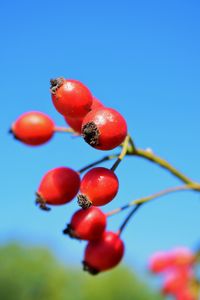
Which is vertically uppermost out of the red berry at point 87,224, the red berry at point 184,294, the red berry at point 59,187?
the red berry at point 59,187

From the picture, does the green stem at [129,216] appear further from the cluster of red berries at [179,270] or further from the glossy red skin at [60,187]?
the cluster of red berries at [179,270]

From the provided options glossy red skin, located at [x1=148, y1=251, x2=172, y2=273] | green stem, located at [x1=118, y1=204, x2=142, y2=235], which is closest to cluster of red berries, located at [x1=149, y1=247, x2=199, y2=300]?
glossy red skin, located at [x1=148, y1=251, x2=172, y2=273]

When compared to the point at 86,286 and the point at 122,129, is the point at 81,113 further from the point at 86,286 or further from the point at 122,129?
the point at 86,286

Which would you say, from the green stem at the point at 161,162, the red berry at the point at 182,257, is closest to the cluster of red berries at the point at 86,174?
the green stem at the point at 161,162

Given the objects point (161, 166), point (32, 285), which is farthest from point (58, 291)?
point (161, 166)

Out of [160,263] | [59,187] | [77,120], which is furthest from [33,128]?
[160,263]

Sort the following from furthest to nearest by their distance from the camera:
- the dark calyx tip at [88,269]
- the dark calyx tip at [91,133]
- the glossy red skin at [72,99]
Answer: the dark calyx tip at [88,269]
the glossy red skin at [72,99]
the dark calyx tip at [91,133]

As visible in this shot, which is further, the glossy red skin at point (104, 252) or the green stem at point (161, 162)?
the green stem at point (161, 162)
